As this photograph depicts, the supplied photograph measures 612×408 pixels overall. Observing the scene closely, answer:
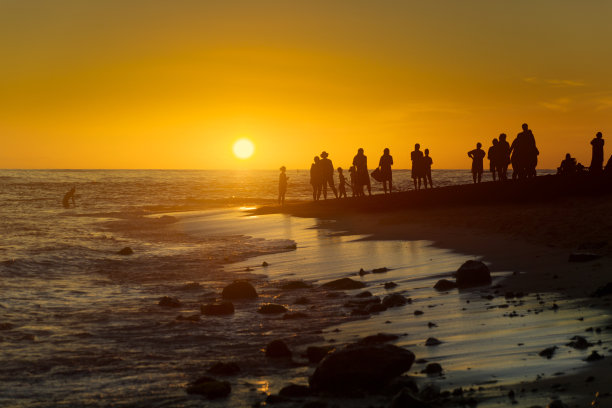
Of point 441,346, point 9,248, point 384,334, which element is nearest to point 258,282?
point 384,334

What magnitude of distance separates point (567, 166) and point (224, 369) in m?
26.2

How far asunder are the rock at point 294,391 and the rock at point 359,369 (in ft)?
0.31

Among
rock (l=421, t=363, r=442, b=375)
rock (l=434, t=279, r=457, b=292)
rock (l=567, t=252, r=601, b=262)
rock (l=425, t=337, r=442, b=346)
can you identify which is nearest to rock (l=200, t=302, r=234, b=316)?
rock (l=434, t=279, r=457, b=292)

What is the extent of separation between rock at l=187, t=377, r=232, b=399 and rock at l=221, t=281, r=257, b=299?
5.29 metres

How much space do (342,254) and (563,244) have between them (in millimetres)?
5506

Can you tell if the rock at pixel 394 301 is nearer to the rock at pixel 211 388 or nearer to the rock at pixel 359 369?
the rock at pixel 359 369

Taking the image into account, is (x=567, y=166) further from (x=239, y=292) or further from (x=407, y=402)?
(x=407, y=402)

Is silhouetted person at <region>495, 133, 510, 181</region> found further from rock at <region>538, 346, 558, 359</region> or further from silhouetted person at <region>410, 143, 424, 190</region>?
rock at <region>538, 346, 558, 359</region>

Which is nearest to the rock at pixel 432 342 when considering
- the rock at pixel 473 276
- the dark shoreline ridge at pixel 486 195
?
the rock at pixel 473 276

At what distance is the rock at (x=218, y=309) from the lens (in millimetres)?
10570

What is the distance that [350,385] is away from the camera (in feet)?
20.9

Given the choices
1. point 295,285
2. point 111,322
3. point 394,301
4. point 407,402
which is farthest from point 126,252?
point 407,402

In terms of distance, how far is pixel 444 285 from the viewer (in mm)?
10922

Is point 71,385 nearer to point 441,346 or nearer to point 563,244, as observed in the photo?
point 441,346
